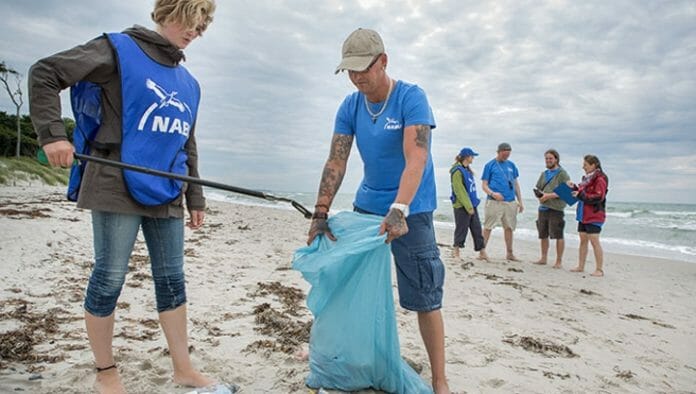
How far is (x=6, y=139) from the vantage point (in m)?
26.2

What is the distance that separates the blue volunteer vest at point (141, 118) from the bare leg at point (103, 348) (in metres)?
0.53

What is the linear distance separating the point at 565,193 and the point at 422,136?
5.26 metres

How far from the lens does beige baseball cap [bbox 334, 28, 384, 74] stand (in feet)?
6.61

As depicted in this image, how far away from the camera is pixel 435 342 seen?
2.16 metres

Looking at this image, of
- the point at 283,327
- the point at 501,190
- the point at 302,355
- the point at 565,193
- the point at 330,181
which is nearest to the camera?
the point at 330,181

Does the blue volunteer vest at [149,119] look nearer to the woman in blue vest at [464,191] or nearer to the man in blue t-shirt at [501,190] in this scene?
the woman in blue vest at [464,191]

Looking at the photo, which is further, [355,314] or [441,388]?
[441,388]

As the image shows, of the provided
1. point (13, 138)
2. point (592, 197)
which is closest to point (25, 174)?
point (13, 138)

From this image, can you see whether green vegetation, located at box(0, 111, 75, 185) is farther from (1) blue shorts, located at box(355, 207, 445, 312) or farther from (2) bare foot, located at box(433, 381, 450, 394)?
(2) bare foot, located at box(433, 381, 450, 394)

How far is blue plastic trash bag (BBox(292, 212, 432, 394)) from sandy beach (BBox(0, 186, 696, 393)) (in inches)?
11.8

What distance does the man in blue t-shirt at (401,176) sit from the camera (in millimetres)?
2018

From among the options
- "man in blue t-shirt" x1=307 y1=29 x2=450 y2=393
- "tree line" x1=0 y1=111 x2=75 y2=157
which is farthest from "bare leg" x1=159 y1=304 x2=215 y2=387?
"tree line" x1=0 y1=111 x2=75 y2=157

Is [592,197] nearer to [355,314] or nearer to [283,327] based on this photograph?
[283,327]

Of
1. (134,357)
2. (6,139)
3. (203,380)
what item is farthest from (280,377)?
(6,139)
